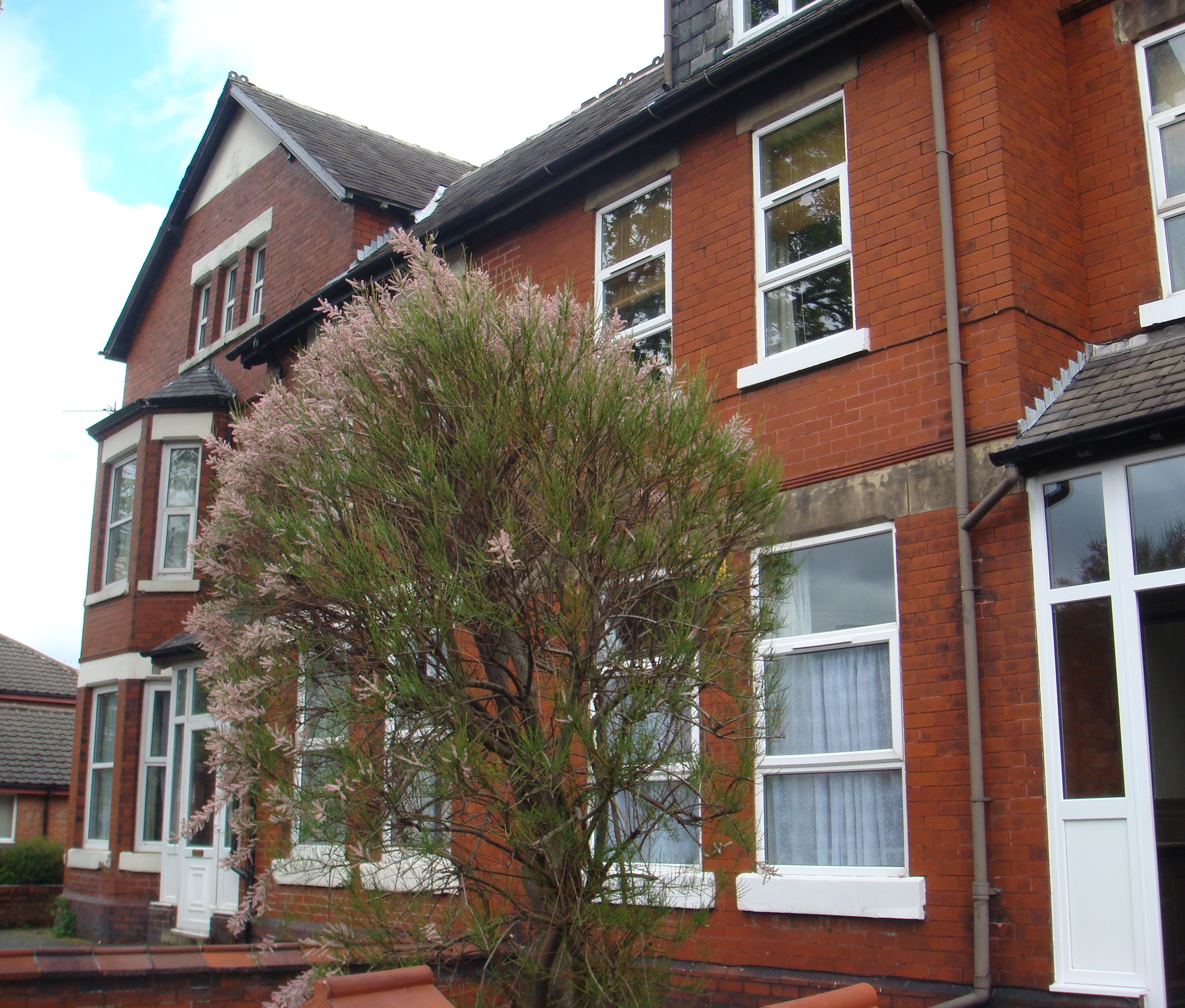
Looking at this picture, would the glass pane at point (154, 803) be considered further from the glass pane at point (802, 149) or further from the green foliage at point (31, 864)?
the glass pane at point (802, 149)

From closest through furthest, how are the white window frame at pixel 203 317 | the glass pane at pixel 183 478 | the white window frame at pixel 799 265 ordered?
the white window frame at pixel 799 265
the glass pane at pixel 183 478
the white window frame at pixel 203 317

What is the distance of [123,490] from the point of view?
A: 17.2m

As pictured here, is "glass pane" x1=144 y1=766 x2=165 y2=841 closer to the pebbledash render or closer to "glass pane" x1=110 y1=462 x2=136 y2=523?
"glass pane" x1=110 y1=462 x2=136 y2=523

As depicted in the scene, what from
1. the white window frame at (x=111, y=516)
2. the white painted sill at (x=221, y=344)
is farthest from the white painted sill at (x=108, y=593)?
the white painted sill at (x=221, y=344)

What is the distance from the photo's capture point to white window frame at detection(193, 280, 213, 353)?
18.1m

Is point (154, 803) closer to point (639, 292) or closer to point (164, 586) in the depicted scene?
point (164, 586)

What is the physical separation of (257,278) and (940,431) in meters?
12.5

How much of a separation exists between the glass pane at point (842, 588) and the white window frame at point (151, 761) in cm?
976

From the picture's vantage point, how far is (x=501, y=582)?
5.34 m

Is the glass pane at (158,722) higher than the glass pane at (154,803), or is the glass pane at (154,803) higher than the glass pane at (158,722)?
the glass pane at (158,722)

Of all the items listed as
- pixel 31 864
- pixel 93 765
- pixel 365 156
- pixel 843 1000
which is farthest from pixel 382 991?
pixel 31 864

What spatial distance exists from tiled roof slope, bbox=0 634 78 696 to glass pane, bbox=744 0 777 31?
20424 mm

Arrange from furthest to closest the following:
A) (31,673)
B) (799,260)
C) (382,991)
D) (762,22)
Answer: (31,673) < (762,22) < (799,260) < (382,991)

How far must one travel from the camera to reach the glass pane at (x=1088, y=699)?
6238 millimetres
